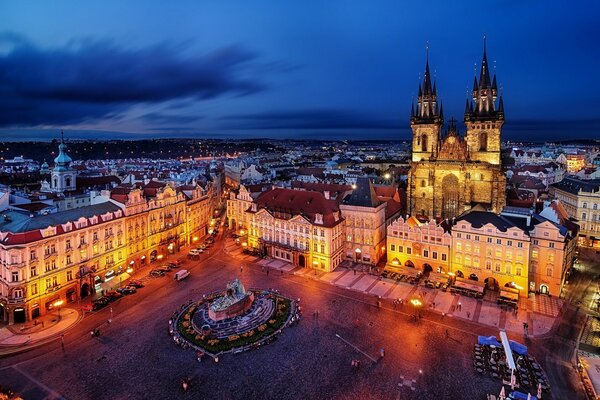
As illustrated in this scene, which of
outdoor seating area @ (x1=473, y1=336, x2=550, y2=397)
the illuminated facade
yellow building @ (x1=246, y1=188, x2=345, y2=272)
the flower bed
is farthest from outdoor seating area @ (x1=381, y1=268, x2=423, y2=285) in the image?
the illuminated facade

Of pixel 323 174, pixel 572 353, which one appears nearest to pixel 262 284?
pixel 572 353

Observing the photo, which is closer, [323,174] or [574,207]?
[574,207]

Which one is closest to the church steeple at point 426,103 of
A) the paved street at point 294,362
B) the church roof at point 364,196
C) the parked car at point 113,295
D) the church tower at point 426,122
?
the church tower at point 426,122

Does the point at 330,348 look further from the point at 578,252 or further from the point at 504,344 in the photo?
the point at 578,252

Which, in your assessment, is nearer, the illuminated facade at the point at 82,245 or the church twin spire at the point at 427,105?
the illuminated facade at the point at 82,245

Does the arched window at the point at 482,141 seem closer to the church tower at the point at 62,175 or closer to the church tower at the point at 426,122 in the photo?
the church tower at the point at 426,122
